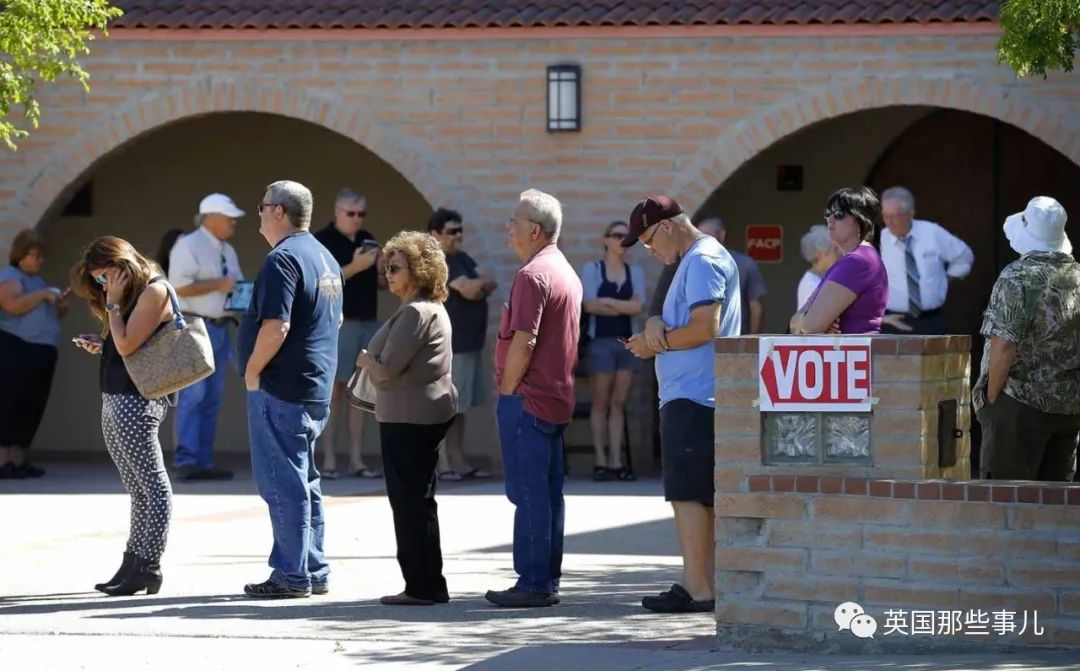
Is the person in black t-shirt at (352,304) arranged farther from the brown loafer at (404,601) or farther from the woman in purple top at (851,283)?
the woman in purple top at (851,283)

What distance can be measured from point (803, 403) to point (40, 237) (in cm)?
886

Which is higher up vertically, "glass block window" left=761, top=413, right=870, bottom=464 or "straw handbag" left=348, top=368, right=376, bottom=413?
"straw handbag" left=348, top=368, right=376, bottom=413

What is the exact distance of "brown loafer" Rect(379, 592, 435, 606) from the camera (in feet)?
28.1

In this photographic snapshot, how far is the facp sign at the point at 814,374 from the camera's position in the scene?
709 cm

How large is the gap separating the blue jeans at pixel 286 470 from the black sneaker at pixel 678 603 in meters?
1.64

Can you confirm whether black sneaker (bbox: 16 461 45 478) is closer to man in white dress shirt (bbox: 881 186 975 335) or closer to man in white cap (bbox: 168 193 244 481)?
man in white cap (bbox: 168 193 244 481)

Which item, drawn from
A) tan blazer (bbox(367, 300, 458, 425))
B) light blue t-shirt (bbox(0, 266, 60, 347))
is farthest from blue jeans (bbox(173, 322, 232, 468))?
tan blazer (bbox(367, 300, 458, 425))

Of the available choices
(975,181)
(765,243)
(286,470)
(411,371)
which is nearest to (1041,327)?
(411,371)

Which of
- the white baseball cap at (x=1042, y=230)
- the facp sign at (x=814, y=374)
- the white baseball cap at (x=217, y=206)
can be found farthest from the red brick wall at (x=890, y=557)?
the white baseball cap at (x=217, y=206)

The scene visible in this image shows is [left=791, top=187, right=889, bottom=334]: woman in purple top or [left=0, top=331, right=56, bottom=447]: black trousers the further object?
[left=0, top=331, right=56, bottom=447]: black trousers

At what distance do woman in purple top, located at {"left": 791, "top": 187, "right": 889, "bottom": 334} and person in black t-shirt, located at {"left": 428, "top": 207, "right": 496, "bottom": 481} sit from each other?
590 centimetres

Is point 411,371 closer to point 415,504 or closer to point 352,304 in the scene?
point 415,504

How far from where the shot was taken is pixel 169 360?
888 centimetres

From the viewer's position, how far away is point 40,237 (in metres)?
14.5
